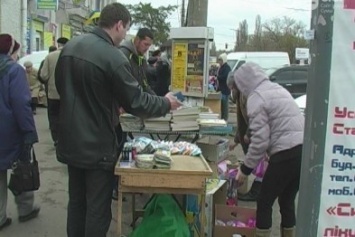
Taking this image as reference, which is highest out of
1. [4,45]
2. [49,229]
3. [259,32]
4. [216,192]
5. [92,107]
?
[259,32]

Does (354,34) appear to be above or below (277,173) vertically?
above

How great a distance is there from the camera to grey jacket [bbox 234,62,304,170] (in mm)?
3553

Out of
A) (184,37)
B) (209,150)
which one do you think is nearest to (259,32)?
(184,37)

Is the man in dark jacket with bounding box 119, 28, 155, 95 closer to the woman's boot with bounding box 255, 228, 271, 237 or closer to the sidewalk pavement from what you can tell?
the sidewalk pavement

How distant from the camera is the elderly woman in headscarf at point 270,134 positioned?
11.7 ft

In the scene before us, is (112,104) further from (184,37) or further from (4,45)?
(184,37)

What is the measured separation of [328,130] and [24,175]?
10.1 ft

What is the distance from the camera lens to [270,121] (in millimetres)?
3604

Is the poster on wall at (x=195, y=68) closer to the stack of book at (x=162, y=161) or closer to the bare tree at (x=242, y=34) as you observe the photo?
the stack of book at (x=162, y=161)

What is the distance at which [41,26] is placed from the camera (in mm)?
23406

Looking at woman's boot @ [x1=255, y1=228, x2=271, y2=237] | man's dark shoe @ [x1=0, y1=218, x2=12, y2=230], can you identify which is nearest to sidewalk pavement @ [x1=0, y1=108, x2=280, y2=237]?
man's dark shoe @ [x1=0, y1=218, x2=12, y2=230]

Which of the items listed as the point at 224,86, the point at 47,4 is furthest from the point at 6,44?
the point at 47,4

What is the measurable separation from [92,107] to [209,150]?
7.60 ft

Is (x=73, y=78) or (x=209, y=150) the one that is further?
(x=209, y=150)
